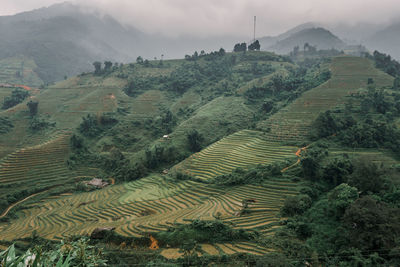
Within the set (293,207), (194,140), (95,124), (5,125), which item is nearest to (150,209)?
(293,207)

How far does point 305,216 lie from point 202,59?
250ft

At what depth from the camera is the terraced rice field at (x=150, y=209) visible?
69.8 ft

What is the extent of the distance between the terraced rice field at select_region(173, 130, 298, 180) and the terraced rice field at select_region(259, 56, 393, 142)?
7.92 feet

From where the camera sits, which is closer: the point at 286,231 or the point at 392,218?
the point at 392,218

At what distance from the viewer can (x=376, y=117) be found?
112 feet

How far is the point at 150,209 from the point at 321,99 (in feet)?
111

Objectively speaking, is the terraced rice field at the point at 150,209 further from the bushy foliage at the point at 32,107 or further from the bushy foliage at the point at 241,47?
the bushy foliage at the point at 241,47

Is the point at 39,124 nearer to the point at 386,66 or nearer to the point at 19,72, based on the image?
the point at 386,66

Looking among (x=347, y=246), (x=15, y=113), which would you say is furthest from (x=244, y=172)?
(x=15, y=113)

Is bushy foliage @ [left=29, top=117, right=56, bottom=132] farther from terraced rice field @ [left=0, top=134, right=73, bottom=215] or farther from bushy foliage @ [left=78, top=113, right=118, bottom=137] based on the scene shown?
terraced rice field @ [left=0, top=134, right=73, bottom=215]

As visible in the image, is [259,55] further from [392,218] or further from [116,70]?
[392,218]

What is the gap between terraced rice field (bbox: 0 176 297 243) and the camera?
2128cm

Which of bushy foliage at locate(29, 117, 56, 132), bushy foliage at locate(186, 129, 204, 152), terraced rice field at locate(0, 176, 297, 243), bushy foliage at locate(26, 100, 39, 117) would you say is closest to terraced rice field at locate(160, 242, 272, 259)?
terraced rice field at locate(0, 176, 297, 243)

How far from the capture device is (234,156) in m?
32.8
